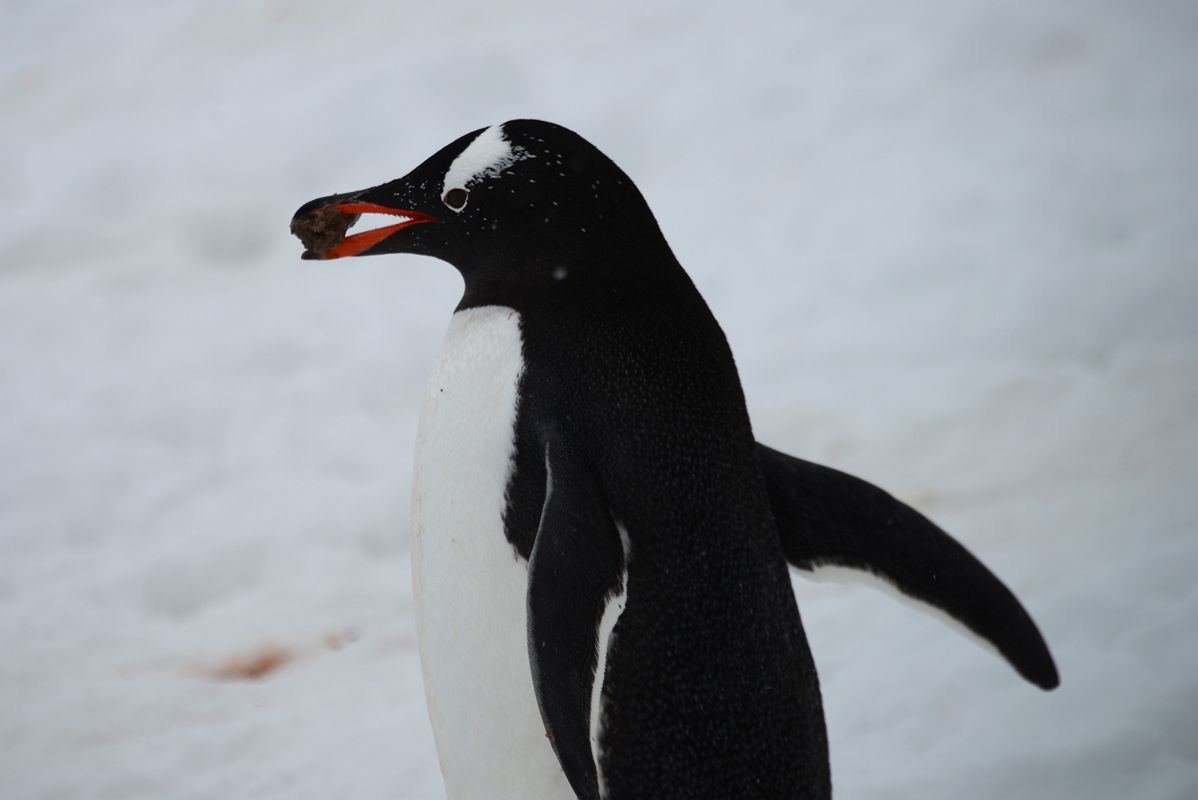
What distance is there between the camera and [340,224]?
3.94 feet

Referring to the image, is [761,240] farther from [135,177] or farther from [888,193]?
[135,177]

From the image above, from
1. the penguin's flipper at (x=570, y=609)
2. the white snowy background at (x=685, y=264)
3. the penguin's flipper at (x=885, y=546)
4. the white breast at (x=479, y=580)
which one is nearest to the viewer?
the penguin's flipper at (x=570, y=609)

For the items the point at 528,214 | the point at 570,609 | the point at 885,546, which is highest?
the point at 528,214

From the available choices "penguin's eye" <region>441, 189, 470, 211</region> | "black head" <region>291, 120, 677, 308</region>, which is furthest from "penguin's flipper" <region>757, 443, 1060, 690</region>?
"penguin's eye" <region>441, 189, 470, 211</region>

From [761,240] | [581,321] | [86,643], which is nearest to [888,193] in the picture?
[761,240]

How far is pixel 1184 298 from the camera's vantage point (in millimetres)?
2822

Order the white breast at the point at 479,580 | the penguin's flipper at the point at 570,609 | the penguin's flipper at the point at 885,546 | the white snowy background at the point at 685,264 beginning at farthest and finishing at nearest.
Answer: the white snowy background at the point at 685,264 < the penguin's flipper at the point at 885,546 < the white breast at the point at 479,580 < the penguin's flipper at the point at 570,609

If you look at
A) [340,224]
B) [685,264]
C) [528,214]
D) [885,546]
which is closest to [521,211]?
[528,214]

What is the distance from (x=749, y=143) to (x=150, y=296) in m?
1.70

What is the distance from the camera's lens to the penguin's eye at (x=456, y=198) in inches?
44.9

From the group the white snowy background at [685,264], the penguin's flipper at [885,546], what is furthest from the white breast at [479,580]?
the white snowy background at [685,264]

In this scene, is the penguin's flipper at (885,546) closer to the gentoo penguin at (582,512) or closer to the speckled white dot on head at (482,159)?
the gentoo penguin at (582,512)

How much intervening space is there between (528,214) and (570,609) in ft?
1.15

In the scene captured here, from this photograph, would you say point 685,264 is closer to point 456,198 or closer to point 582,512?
point 456,198
